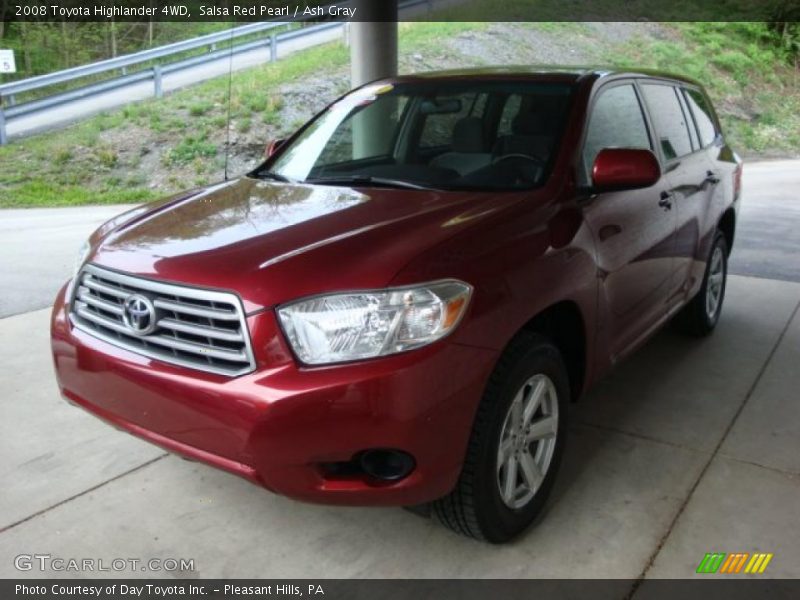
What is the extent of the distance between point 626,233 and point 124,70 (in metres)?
14.6

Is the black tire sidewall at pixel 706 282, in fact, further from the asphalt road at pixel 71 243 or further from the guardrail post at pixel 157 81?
the guardrail post at pixel 157 81

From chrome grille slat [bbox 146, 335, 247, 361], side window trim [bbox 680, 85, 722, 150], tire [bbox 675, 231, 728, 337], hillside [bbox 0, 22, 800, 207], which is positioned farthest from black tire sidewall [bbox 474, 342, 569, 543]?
hillside [bbox 0, 22, 800, 207]

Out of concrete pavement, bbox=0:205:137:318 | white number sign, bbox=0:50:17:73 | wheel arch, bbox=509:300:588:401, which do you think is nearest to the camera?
wheel arch, bbox=509:300:588:401

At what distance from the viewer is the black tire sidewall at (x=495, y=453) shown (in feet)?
7.74

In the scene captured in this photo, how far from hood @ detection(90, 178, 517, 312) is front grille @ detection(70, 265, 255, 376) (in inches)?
1.8

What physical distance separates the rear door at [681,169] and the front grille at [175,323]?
8.02ft

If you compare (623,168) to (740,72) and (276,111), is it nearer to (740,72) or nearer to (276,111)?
(276,111)

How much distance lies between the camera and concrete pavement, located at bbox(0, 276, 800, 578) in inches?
100

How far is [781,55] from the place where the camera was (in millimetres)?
24922

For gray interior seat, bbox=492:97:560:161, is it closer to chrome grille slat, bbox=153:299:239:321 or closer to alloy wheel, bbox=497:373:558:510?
alloy wheel, bbox=497:373:558:510

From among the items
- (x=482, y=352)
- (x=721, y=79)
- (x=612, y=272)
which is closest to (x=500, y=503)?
(x=482, y=352)

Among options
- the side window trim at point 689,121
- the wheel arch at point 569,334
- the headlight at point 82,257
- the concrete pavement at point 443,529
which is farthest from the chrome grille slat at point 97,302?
the side window trim at point 689,121

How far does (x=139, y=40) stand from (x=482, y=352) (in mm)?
18061

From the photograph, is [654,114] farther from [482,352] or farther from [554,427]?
[482,352]
